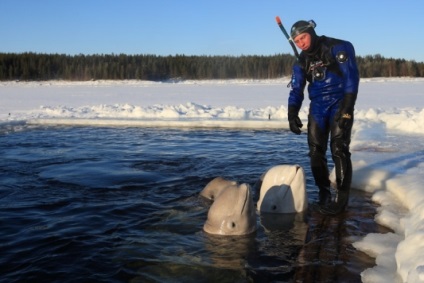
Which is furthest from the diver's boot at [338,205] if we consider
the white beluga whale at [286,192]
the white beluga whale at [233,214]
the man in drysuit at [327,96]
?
the white beluga whale at [233,214]

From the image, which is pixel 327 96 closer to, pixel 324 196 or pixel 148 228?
pixel 324 196

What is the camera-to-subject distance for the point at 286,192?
16.2 ft

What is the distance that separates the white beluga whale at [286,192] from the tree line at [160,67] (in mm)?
59399

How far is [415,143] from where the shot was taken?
27.4 ft

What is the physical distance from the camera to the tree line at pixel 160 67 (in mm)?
62375

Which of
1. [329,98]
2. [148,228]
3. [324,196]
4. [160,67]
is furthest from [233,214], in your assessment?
[160,67]

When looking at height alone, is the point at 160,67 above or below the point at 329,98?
above

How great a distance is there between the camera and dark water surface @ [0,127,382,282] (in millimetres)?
3484

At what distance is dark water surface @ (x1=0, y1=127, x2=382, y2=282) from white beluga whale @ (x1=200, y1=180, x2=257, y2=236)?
9 cm

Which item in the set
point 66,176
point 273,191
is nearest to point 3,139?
point 66,176

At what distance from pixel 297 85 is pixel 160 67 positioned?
67580 millimetres

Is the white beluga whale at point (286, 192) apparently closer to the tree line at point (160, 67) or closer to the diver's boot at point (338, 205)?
the diver's boot at point (338, 205)

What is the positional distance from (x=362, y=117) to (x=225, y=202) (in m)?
10.4

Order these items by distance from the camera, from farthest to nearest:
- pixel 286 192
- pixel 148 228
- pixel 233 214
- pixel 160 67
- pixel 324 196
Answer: pixel 160 67, pixel 324 196, pixel 286 192, pixel 148 228, pixel 233 214
